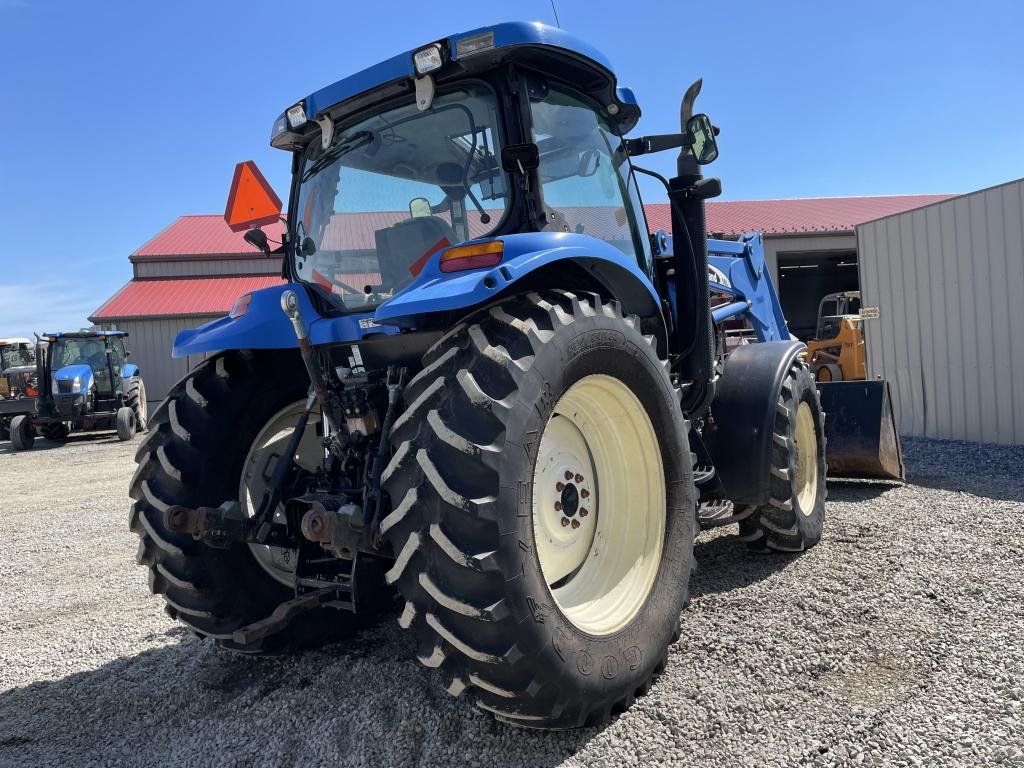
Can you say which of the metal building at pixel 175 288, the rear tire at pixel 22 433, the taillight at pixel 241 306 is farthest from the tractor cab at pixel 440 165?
the metal building at pixel 175 288

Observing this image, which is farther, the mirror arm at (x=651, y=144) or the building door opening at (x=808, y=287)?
the building door opening at (x=808, y=287)

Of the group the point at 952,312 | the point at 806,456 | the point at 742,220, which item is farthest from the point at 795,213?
the point at 806,456

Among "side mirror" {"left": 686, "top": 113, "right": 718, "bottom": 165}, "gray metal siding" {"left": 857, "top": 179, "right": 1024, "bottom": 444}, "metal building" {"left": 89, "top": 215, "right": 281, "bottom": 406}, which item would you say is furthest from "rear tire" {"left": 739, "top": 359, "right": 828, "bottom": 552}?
"metal building" {"left": 89, "top": 215, "right": 281, "bottom": 406}

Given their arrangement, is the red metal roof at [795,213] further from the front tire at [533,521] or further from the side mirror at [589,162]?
the front tire at [533,521]

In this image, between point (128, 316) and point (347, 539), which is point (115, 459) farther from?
point (347, 539)

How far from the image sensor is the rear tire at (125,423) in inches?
629

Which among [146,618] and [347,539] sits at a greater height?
[347,539]

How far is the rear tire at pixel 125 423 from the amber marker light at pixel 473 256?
15736 mm

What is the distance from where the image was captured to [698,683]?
2.77m

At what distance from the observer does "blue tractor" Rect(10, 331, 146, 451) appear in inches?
618

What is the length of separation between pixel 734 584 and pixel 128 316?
2147cm

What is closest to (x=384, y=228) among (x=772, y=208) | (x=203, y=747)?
(x=203, y=747)

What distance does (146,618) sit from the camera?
14.0 ft

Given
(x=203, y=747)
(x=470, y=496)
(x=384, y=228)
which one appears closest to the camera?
(x=470, y=496)
